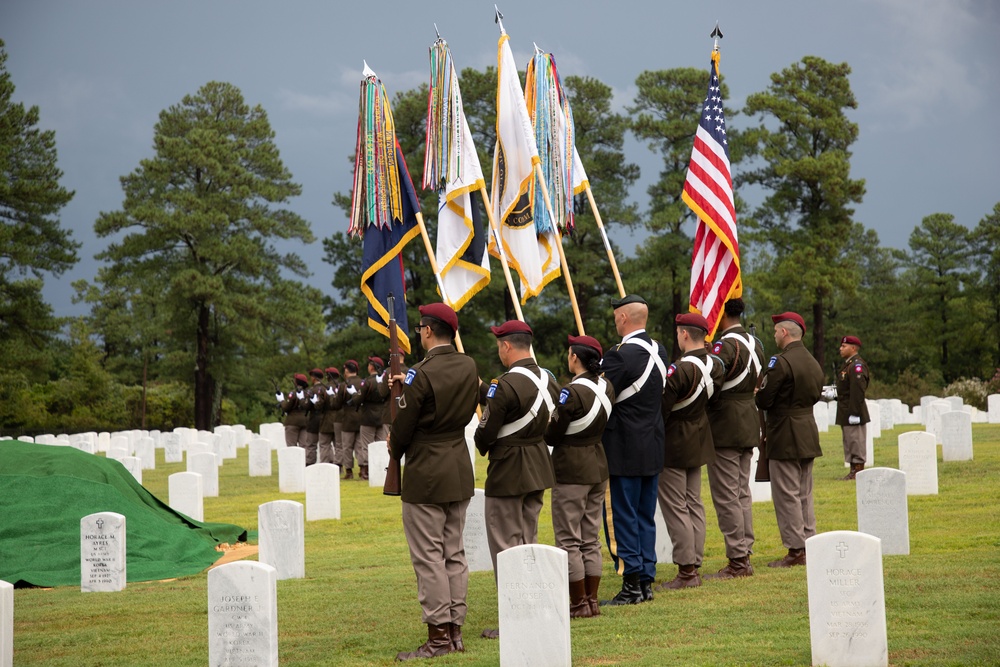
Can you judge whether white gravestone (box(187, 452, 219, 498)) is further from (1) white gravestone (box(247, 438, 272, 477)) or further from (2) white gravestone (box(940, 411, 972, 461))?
(2) white gravestone (box(940, 411, 972, 461))

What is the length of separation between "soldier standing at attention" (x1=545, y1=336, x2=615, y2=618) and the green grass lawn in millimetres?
313

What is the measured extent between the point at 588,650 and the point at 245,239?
114ft

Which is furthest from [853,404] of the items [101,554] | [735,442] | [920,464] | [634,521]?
[101,554]

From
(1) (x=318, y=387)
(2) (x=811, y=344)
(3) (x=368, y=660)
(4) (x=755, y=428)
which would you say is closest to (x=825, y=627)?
(3) (x=368, y=660)

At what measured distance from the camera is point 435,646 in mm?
6738

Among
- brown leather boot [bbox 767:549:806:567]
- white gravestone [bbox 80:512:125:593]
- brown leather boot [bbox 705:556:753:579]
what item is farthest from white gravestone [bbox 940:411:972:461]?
white gravestone [bbox 80:512:125:593]

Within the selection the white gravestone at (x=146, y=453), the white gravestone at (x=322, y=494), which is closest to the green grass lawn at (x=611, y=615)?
the white gravestone at (x=322, y=494)

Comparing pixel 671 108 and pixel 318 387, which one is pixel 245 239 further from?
pixel 318 387

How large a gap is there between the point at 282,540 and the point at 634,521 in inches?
147

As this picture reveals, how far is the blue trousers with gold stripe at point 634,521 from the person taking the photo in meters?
8.02

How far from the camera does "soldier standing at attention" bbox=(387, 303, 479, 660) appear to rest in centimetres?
676

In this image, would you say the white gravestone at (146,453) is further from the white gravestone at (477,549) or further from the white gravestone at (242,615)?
the white gravestone at (242,615)

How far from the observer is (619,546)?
8.00 metres

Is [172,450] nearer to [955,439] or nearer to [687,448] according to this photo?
[955,439]
